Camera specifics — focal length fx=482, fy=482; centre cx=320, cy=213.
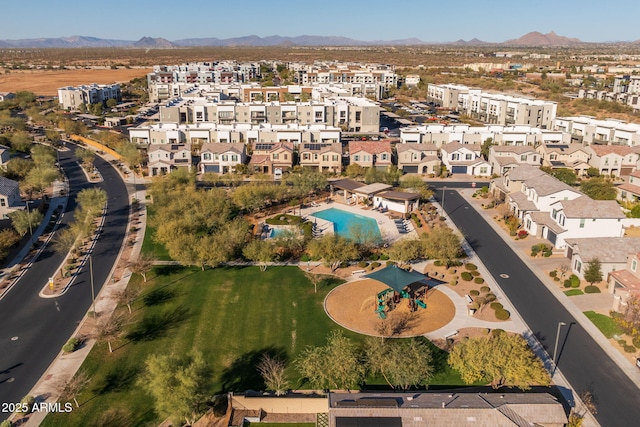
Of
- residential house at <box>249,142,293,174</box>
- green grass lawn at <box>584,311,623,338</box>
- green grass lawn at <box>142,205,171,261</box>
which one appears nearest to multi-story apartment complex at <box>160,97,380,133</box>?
residential house at <box>249,142,293,174</box>

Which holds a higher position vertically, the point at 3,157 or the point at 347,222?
the point at 3,157

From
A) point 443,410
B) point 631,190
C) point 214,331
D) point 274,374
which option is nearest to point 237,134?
point 214,331

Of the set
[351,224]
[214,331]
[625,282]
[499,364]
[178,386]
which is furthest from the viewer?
[351,224]

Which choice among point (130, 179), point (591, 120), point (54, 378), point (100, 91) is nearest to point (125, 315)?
point (54, 378)

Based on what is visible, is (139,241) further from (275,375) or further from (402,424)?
(402,424)

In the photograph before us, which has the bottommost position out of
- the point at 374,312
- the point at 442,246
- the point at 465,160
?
the point at 374,312

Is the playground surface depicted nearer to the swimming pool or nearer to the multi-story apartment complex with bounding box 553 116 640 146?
the swimming pool

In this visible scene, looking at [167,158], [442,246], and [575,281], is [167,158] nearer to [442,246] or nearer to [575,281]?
[442,246]
